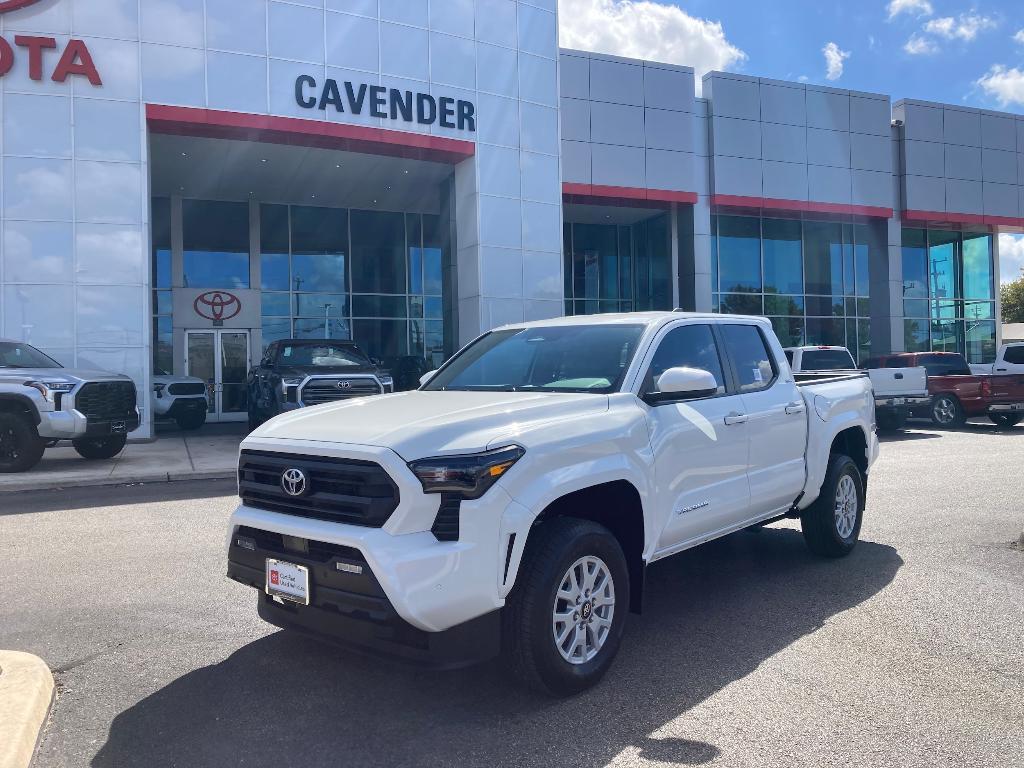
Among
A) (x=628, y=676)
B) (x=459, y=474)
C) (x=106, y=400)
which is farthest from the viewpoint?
(x=106, y=400)

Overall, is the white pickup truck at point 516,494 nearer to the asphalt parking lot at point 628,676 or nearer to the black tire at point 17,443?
the asphalt parking lot at point 628,676

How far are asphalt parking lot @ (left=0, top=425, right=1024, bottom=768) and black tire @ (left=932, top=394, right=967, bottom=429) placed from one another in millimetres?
12454

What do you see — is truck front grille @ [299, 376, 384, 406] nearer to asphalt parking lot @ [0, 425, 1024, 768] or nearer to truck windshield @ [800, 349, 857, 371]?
asphalt parking lot @ [0, 425, 1024, 768]

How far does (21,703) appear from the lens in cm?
360

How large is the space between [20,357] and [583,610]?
11.4m

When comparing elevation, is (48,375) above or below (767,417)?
above

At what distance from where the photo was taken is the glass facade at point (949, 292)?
1225 inches

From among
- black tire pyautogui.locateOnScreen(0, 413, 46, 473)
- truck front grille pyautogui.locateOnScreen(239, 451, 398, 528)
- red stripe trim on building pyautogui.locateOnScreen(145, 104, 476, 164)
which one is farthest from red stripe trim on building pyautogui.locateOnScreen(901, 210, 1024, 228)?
truck front grille pyautogui.locateOnScreen(239, 451, 398, 528)

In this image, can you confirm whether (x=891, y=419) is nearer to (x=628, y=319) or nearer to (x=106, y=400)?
(x=628, y=319)

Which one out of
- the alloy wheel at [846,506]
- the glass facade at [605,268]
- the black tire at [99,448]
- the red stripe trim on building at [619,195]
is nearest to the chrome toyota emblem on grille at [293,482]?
the alloy wheel at [846,506]

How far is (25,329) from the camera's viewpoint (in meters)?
16.1

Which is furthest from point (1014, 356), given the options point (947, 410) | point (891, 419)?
point (891, 419)

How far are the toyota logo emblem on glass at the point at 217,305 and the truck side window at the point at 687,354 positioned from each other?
70.9ft

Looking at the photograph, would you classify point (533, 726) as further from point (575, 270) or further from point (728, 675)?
point (575, 270)
